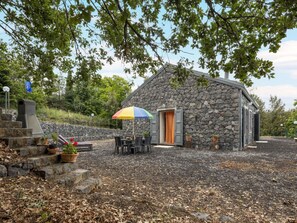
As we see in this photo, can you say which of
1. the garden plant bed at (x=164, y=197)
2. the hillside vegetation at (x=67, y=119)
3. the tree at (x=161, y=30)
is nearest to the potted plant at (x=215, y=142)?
the garden plant bed at (x=164, y=197)

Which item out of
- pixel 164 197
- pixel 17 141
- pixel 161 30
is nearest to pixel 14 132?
pixel 17 141

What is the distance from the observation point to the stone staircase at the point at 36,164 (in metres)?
3.30

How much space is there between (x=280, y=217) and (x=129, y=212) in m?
2.14

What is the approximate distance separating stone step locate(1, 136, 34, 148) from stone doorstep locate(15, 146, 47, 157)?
5.6 inches

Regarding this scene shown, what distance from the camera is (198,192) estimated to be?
384 cm

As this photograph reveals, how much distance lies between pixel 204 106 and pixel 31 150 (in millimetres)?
8426

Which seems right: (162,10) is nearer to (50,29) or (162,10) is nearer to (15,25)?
(50,29)

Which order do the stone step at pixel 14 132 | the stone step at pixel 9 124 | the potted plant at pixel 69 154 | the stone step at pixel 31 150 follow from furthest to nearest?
the potted plant at pixel 69 154 → the stone step at pixel 9 124 → the stone step at pixel 14 132 → the stone step at pixel 31 150

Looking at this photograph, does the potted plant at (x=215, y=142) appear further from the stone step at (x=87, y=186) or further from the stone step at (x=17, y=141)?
the stone step at (x=17, y=141)

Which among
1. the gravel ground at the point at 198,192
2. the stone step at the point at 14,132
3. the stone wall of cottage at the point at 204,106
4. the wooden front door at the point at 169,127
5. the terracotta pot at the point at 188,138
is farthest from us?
the wooden front door at the point at 169,127

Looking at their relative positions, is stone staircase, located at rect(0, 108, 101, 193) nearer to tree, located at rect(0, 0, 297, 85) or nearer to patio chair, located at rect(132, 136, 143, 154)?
tree, located at rect(0, 0, 297, 85)

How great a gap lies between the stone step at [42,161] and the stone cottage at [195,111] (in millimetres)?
5374

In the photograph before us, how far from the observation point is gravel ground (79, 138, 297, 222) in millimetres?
2803

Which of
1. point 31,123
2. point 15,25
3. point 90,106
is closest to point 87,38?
point 15,25
